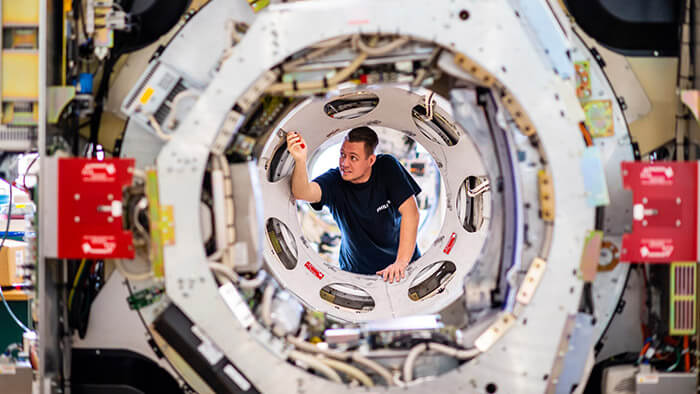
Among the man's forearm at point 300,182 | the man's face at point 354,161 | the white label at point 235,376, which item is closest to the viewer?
the white label at point 235,376

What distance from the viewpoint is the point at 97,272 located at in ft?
11.5

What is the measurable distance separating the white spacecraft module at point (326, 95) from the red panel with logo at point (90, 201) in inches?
8.9

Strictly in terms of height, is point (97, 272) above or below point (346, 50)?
below

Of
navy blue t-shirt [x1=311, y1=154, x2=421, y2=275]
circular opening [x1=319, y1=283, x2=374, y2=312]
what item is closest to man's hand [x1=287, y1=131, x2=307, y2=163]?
navy blue t-shirt [x1=311, y1=154, x2=421, y2=275]

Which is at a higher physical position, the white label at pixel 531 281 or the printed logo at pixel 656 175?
the printed logo at pixel 656 175

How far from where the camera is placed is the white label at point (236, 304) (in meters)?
3.24

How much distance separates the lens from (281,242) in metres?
5.23

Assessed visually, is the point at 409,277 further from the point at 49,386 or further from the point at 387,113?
the point at 49,386

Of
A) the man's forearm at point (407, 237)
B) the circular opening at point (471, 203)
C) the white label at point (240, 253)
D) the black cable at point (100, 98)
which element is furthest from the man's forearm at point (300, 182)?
the black cable at point (100, 98)

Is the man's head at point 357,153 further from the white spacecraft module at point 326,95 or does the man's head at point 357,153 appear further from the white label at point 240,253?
the white label at point 240,253

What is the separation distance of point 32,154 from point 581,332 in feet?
10.6

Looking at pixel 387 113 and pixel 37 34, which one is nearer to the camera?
pixel 37 34

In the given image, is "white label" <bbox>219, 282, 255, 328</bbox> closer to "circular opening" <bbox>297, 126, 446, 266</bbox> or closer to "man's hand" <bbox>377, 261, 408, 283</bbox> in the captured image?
"man's hand" <bbox>377, 261, 408, 283</bbox>

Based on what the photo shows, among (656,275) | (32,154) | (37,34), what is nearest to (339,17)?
(37,34)
